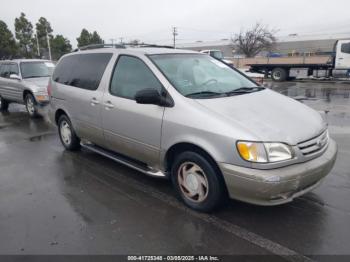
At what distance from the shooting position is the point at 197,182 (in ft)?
11.3

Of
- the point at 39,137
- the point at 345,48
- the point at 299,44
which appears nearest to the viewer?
the point at 39,137

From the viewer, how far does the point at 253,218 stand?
3395mm

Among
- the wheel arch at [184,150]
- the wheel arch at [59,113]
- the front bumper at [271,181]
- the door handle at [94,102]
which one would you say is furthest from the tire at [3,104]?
the front bumper at [271,181]

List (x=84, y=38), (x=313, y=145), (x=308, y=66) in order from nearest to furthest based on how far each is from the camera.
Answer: (x=313, y=145)
(x=308, y=66)
(x=84, y=38)

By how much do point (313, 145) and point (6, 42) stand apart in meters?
46.0

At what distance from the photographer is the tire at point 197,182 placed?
3.23 m

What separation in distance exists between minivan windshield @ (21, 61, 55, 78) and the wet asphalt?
551cm

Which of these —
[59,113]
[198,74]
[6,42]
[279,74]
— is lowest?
[279,74]

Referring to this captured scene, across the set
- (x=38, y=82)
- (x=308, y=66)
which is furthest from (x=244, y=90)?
(x=308, y=66)

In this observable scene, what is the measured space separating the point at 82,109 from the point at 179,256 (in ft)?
9.73

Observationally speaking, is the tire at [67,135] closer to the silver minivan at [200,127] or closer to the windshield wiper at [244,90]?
the silver minivan at [200,127]

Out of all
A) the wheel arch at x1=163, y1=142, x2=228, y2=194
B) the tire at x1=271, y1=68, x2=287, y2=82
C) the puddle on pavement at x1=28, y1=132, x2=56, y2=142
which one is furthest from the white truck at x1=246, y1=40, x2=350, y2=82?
the wheel arch at x1=163, y1=142, x2=228, y2=194

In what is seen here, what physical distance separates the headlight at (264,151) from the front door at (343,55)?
60.4ft

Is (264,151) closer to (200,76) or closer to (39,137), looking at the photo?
(200,76)
